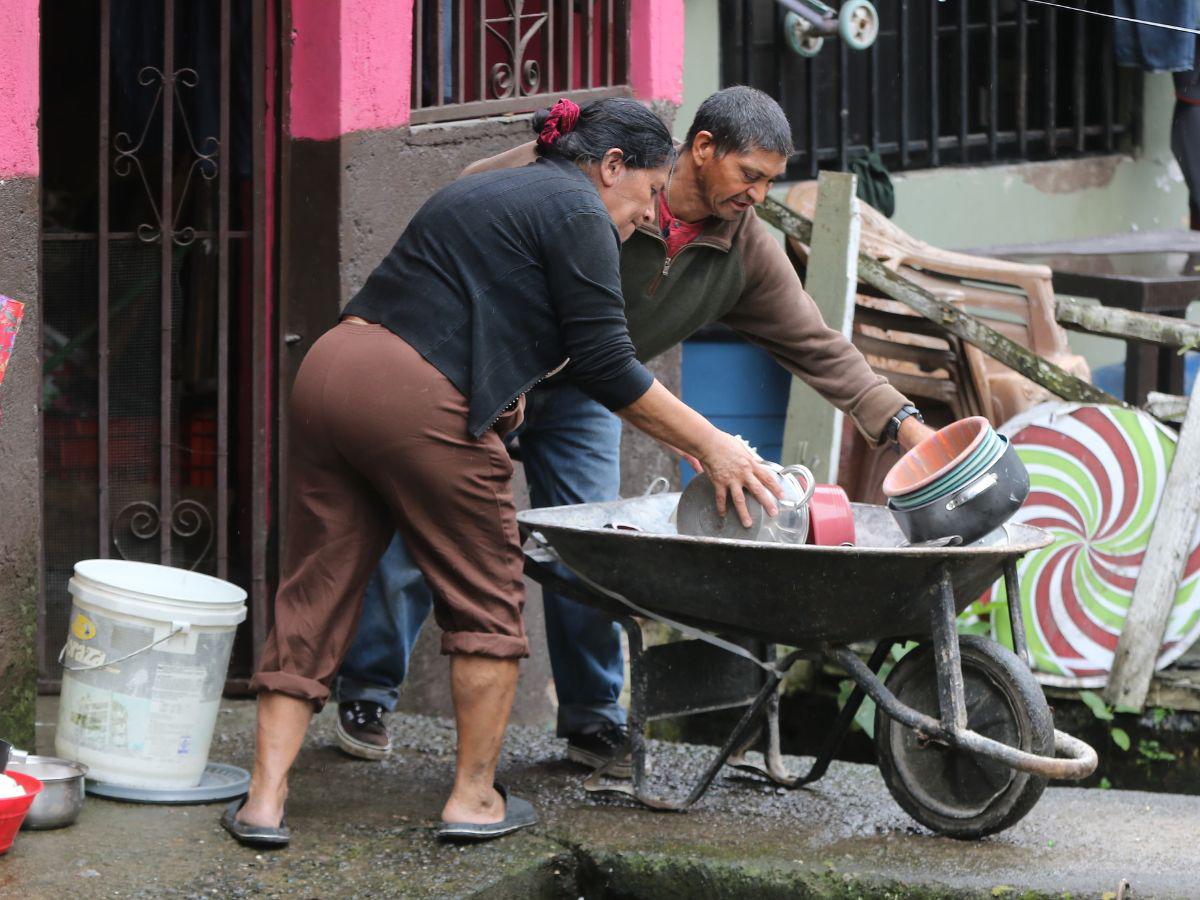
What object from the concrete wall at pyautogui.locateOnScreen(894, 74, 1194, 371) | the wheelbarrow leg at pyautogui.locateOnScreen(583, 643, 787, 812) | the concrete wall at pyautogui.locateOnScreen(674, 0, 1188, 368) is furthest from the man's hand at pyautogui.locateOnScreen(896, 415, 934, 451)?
the concrete wall at pyautogui.locateOnScreen(894, 74, 1194, 371)

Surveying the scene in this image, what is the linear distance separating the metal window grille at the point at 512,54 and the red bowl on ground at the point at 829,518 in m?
2.07

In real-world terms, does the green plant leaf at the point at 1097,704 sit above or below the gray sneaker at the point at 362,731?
below

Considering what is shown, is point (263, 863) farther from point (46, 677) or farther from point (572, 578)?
point (46, 677)

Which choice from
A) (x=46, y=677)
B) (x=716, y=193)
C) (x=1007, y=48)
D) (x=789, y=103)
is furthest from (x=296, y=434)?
(x=1007, y=48)

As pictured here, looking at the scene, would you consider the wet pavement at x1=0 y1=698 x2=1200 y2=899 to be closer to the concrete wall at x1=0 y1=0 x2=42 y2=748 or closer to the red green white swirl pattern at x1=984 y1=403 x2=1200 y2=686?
the concrete wall at x1=0 y1=0 x2=42 y2=748

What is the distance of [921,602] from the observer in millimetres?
4086

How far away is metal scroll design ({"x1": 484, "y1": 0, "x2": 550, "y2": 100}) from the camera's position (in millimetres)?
5914

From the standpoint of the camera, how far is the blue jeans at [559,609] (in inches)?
191

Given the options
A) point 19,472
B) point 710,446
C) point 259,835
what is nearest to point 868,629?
point 710,446

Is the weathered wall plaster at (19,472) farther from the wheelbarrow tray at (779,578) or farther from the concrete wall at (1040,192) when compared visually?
the concrete wall at (1040,192)

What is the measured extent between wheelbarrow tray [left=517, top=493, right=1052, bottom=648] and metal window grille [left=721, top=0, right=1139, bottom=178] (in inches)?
170

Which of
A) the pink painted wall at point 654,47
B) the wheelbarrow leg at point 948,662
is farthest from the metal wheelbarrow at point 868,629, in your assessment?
the pink painted wall at point 654,47

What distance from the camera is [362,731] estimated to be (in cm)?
495

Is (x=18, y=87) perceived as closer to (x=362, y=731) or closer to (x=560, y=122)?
(x=560, y=122)
